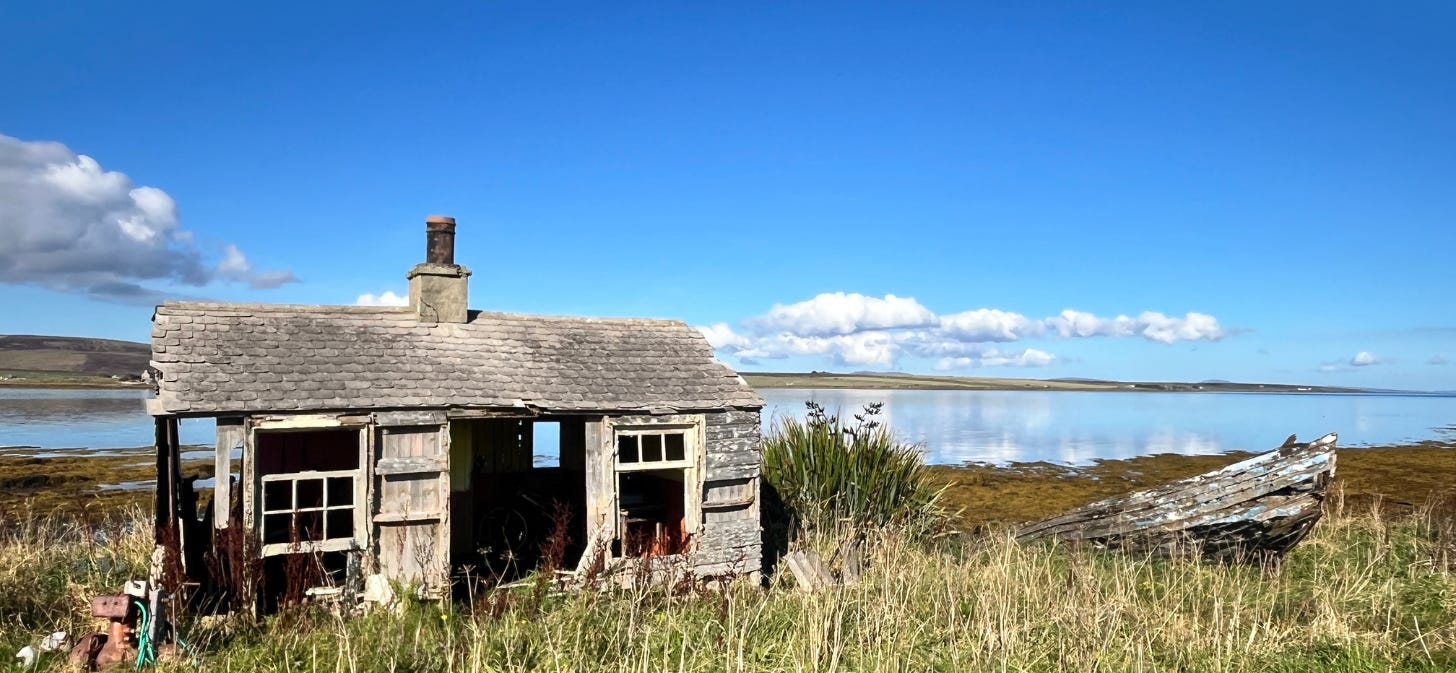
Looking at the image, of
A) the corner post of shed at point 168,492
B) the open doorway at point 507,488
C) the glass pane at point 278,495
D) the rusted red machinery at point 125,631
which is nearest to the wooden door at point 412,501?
the corner post of shed at point 168,492

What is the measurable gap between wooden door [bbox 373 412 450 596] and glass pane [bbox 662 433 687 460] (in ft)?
7.18

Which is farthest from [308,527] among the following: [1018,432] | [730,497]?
[1018,432]

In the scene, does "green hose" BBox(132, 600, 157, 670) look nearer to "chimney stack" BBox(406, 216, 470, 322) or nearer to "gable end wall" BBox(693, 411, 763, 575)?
"chimney stack" BBox(406, 216, 470, 322)

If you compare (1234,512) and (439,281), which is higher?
(439,281)

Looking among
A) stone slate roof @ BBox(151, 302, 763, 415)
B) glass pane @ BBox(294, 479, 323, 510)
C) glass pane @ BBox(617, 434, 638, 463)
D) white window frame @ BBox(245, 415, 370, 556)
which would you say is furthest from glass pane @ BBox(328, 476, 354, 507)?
glass pane @ BBox(617, 434, 638, 463)

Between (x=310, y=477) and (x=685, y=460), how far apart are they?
3305 mm

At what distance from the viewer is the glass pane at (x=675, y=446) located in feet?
31.4

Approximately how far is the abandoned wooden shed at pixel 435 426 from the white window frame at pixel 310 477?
15mm

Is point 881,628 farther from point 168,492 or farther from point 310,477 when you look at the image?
point 168,492

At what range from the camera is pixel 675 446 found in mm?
9938

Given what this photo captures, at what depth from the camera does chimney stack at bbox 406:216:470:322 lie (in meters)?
9.53

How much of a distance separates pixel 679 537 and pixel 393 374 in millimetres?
3158

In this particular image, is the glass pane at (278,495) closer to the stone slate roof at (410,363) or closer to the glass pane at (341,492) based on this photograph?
the glass pane at (341,492)

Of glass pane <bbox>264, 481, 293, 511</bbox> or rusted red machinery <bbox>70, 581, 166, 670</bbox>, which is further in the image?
glass pane <bbox>264, 481, 293, 511</bbox>
